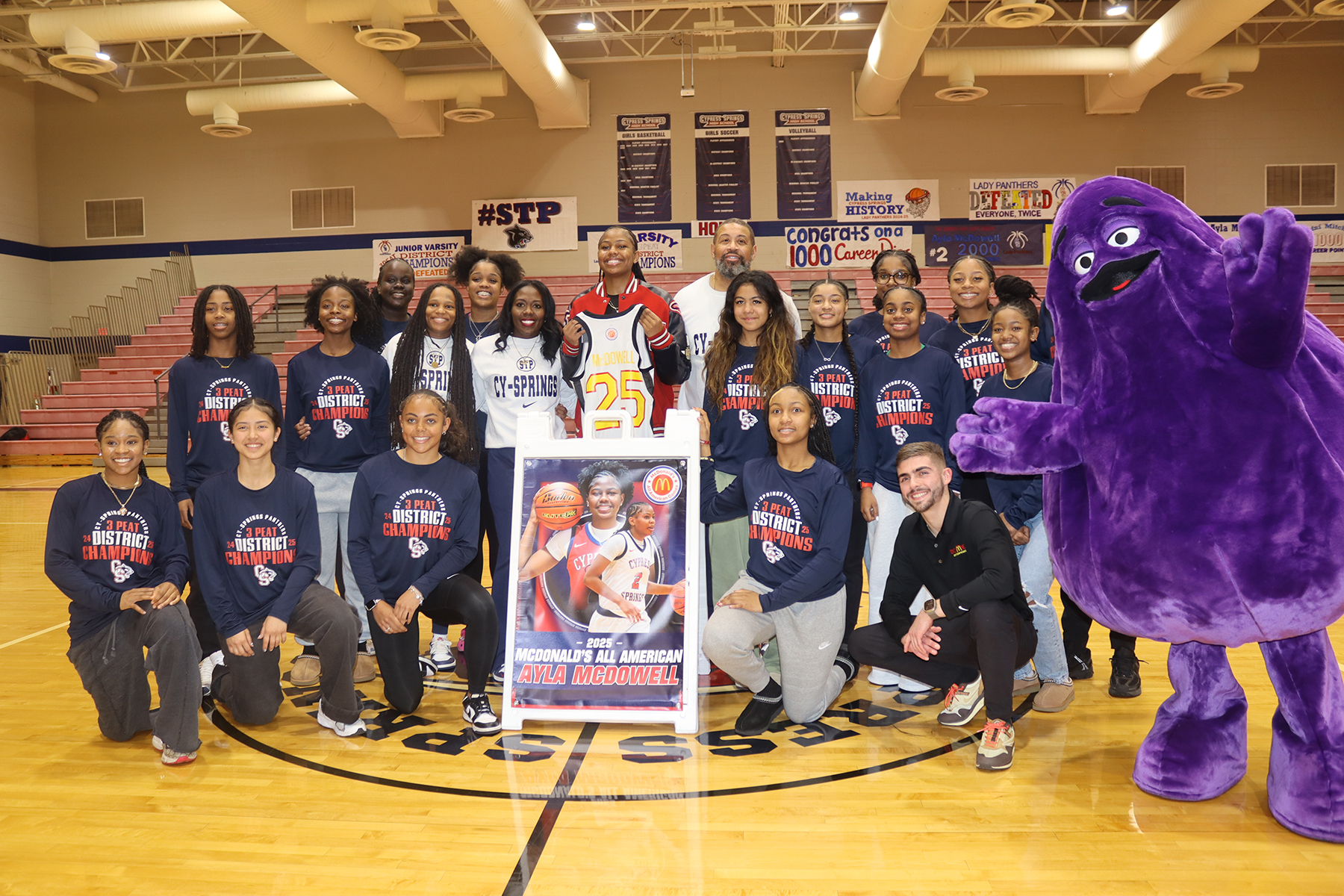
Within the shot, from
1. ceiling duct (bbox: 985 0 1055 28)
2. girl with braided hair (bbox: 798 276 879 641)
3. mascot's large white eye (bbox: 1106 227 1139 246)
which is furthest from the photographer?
ceiling duct (bbox: 985 0 1055 28)

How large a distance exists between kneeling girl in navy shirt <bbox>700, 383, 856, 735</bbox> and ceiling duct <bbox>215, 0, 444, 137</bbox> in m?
8.84

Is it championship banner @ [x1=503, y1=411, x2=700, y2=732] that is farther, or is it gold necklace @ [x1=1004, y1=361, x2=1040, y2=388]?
gold necklace @ [x1=1004, y1=361, x2=1040, y2=388]

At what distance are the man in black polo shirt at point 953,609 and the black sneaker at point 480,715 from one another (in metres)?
1.26

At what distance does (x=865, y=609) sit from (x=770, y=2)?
369 inches

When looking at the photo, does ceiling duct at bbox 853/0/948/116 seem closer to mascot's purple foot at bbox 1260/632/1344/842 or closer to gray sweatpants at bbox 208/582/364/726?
mascot's purple foot at bbox 1260/632/1344/842

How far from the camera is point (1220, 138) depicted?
14.3m

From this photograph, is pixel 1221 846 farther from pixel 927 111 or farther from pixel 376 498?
pixel 927 111

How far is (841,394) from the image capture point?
3.74 metres

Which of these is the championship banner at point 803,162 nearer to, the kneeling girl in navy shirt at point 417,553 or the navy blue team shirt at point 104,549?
the kneeling girl in navy shirt at point 417,553

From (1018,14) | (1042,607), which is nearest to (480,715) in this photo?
(1042,607)

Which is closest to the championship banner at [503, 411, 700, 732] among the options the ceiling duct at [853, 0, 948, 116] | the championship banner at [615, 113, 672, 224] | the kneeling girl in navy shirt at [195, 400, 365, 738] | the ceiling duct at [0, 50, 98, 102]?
the kneeling girl in navy shirt at [195, 400, 365, 738]

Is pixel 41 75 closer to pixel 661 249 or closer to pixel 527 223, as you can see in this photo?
pixel 527 223

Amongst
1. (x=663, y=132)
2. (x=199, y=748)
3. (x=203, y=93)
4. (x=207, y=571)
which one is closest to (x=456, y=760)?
(x=199, y=748)

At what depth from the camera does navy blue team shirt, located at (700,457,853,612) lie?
10.6ft
